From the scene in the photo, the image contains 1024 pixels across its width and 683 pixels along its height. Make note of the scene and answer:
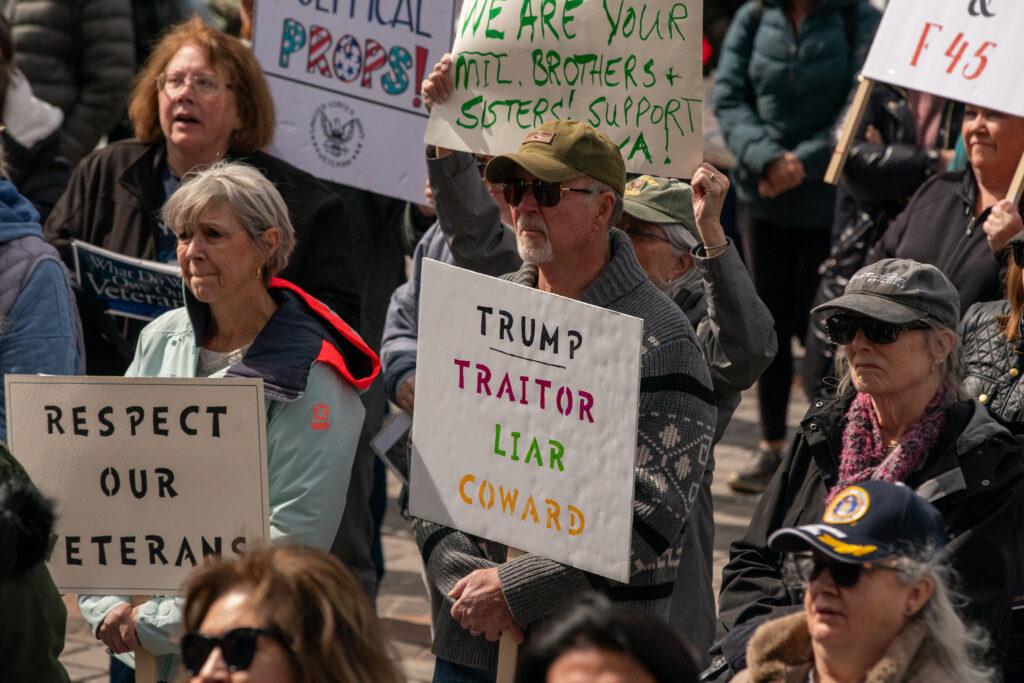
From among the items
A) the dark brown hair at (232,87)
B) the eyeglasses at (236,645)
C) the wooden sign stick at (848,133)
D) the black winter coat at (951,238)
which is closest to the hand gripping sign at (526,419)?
the eyeglasses at (236,645)

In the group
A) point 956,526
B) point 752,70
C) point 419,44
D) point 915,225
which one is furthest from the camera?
point 752,70

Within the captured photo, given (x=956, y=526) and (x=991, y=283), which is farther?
(x=991, y=283)

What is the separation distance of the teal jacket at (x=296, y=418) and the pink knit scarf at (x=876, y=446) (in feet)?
4.10

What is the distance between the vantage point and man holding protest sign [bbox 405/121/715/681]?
374 centimetres

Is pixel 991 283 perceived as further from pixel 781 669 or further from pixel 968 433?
pixel 781 669

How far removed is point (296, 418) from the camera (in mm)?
4211

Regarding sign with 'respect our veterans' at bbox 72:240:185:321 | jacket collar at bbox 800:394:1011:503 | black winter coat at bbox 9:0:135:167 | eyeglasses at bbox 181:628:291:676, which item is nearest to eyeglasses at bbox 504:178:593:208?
jacket collar at bbox 800:394:1011:503

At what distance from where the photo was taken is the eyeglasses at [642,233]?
471cm

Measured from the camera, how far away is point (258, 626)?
9.35ft

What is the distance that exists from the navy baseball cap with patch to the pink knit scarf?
418 mm

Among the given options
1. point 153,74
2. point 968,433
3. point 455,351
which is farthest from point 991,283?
point 153,74

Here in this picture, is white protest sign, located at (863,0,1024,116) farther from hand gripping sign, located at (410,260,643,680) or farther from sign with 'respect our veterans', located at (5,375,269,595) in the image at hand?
sign with 'respect our veterans', located at (5,375,269,595)

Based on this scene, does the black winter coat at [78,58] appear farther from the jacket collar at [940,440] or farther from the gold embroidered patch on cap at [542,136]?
the jacket collar at [940,440]

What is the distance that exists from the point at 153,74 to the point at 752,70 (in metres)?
3.08
